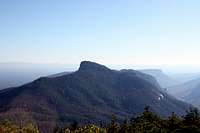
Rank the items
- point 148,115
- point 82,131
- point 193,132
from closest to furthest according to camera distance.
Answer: point 193,132 < point 82,131 < point 148,115

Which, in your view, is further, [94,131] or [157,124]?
[157,124]

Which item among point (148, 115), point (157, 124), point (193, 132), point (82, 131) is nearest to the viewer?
point (193, 132)

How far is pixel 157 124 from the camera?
99.1 m

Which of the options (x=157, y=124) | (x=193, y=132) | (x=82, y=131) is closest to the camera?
(x=193, y=132)

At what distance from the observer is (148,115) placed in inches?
4360

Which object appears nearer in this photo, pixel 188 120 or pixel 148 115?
pixel 188 120

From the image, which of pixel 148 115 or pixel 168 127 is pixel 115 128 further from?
pixel 148 115

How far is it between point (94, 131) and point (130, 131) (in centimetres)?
903

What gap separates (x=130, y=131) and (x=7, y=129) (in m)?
29.8

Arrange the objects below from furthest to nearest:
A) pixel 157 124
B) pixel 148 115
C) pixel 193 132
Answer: pixel 148 115 < pixel 157 124 < pixel 193 132

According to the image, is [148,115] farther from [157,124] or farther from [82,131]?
[82,131]

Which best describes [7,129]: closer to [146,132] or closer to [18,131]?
[18,131]

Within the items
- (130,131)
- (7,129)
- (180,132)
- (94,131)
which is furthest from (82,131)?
(180,132)

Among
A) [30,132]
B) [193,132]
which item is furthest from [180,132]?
[30,132]
